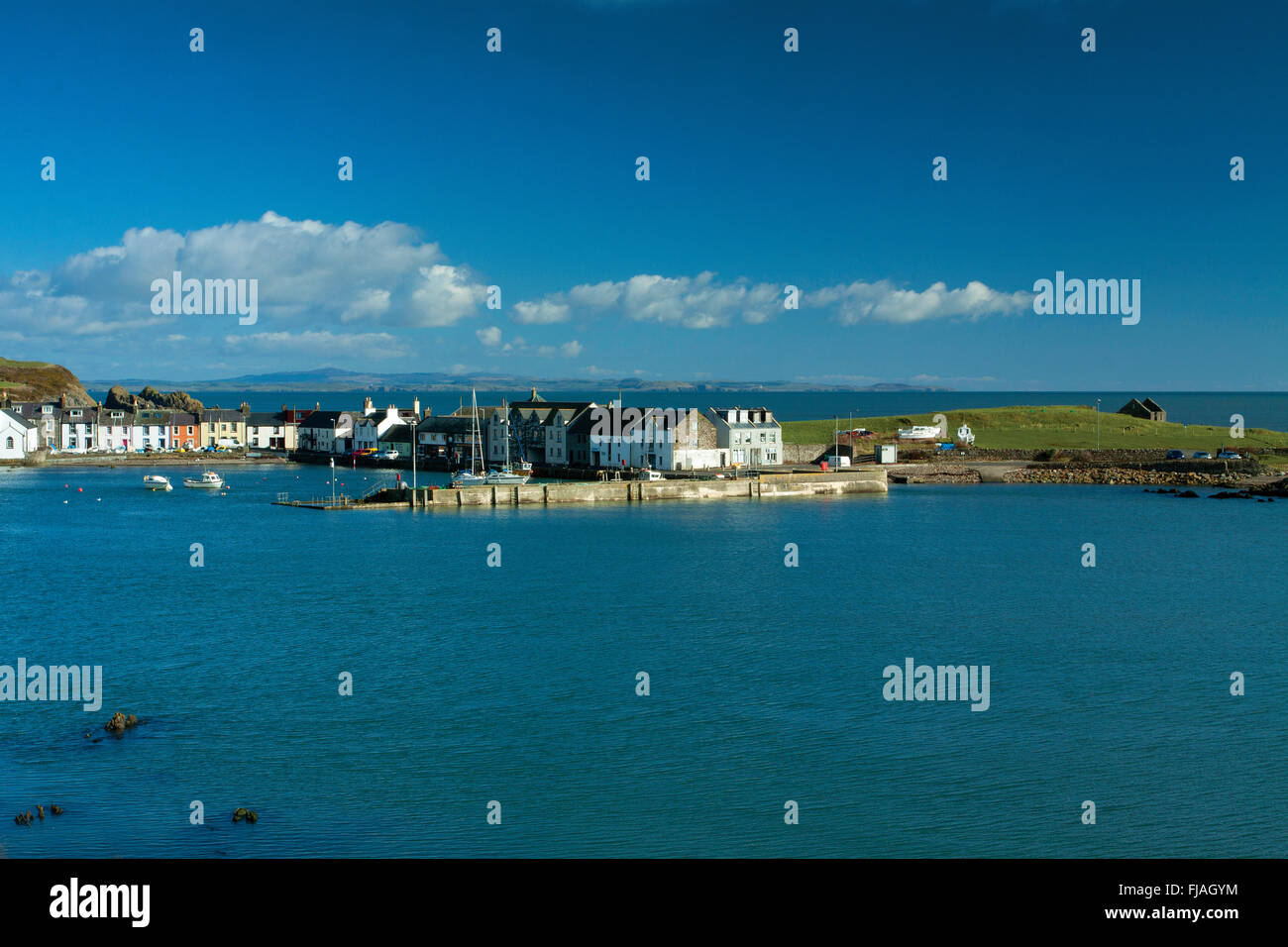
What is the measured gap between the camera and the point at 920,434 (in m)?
105

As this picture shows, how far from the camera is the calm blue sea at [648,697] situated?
1852 centimetres

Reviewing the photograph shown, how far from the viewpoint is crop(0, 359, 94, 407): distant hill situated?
153 m

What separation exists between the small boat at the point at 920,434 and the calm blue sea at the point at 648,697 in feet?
160

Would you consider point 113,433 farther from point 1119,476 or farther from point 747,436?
point 1119,476

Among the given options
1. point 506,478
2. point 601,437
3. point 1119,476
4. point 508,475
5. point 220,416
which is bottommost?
point 1119,476

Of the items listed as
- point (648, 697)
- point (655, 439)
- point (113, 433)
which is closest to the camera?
point (648, 697)

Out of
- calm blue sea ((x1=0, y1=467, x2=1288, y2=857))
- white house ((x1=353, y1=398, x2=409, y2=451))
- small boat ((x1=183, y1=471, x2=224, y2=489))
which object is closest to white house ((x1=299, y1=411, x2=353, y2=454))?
white house ((x1=353, y1=398, x2=409, y2=451))

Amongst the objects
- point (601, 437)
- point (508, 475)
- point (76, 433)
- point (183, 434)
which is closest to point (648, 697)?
point (508, 475)

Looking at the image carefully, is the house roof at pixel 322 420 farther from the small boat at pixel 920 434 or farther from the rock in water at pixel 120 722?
the rock in water at pixel 120 722

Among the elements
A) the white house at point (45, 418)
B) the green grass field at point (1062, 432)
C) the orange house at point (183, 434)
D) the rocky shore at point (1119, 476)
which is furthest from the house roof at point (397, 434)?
the rocky shore at point (1119, 476)

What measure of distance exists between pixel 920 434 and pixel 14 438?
9107cm

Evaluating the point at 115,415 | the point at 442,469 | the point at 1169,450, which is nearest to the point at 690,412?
the point at 442,469

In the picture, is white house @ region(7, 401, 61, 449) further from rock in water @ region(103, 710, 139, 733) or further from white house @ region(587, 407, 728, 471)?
rock in water @ region(103, 710, 139, 733)
